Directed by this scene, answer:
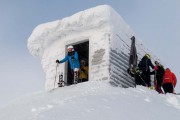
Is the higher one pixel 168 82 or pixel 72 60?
pixel 72 60

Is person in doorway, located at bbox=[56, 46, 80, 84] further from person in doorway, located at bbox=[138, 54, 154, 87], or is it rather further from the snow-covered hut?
person in doorway, located at bbox=[138, 54, 154, 87]

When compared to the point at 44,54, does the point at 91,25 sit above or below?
above

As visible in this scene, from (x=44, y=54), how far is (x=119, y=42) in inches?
105

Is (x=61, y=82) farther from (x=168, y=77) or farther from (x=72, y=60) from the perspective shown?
(x=168, y=77)

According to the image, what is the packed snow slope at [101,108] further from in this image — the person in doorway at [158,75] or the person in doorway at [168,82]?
the person in doorway at [158,75]

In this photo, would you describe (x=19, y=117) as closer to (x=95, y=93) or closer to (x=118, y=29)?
(x=95, y=93)

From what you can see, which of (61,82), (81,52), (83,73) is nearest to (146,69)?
(83,73)

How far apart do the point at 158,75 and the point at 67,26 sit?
10.5ft

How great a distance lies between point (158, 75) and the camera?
12.6 m

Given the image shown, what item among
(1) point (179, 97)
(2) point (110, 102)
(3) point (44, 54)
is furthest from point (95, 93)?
(3) point (44, 54)

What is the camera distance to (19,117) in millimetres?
7215

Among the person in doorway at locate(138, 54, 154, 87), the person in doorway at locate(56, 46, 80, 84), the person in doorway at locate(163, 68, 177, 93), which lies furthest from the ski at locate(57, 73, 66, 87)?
the person in doorway at locate(163, 68, 177, 93)

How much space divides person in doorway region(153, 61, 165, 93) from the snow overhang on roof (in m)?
1.97

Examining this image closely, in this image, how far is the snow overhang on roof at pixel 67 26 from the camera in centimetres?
1236
